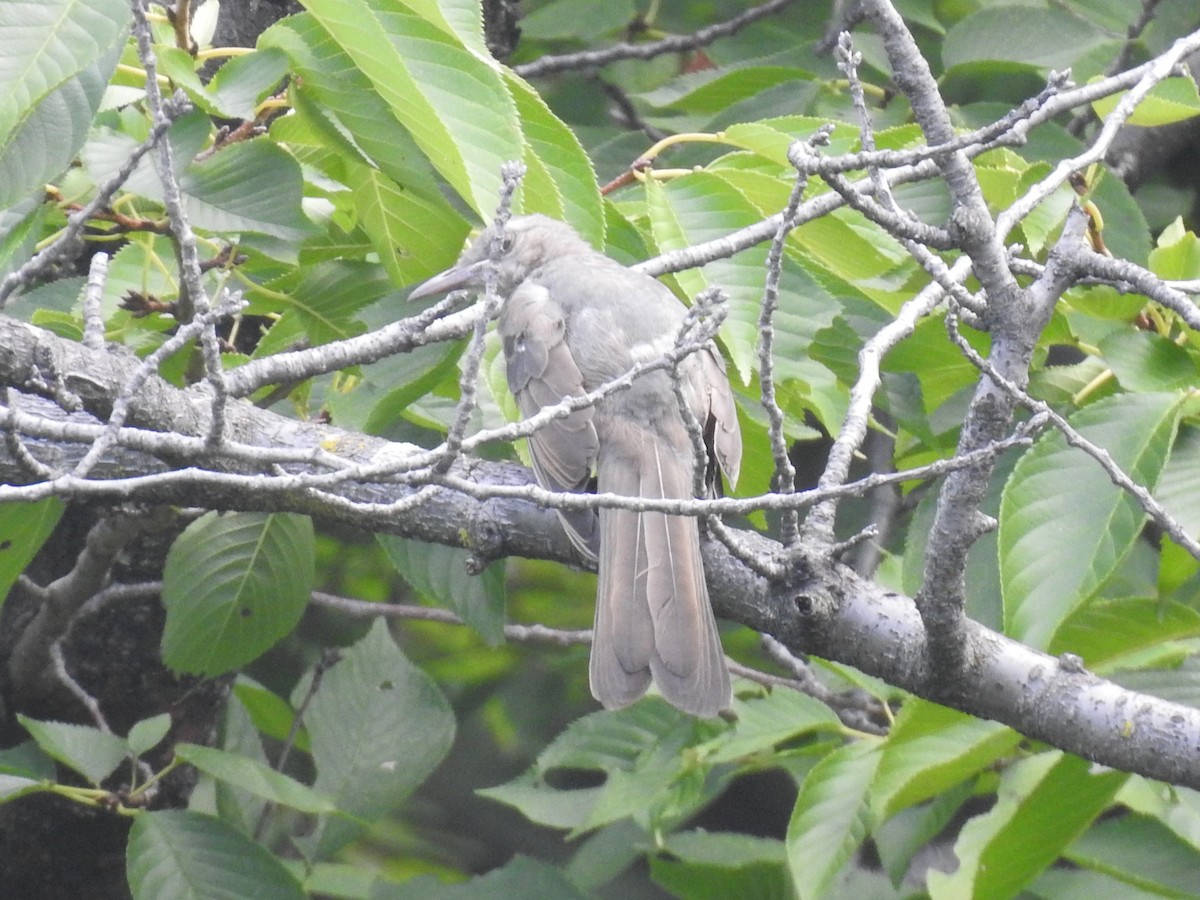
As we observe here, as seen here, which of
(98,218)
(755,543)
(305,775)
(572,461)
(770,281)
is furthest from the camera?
(305,775)

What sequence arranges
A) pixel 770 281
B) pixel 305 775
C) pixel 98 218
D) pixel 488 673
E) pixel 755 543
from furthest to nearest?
pixel 305 775, pixel 488 673, pixel 98 218, pixel 755 543, pixel 770 281

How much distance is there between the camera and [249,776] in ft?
10.6

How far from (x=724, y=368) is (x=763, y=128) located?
612 millimetres

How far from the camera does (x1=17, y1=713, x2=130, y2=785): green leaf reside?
3246mm

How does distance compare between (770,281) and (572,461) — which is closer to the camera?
(770,281)

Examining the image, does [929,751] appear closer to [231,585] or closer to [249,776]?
[249,776]

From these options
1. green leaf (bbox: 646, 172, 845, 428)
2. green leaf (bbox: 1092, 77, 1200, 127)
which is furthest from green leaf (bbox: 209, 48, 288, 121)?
green leaf (bbox: 1092, 77, 1200, 127)

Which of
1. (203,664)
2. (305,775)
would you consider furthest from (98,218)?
(305,775)

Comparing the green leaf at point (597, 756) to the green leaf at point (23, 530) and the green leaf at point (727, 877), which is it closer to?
the green leaf at point (727, 877)

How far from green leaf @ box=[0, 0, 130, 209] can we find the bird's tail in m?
1.31

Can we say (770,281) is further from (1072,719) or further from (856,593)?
(1072,719)

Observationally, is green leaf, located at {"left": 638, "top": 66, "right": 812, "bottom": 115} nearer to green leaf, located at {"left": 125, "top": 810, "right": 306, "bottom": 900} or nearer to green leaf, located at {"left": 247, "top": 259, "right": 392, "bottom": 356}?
green leaf, located at {"left": 247, "top": 259, "right": 392, "bottom": 356}

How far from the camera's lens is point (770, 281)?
7.27 ft

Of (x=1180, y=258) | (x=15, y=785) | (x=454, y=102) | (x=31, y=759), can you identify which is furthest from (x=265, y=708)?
(x=1180, y=258)
